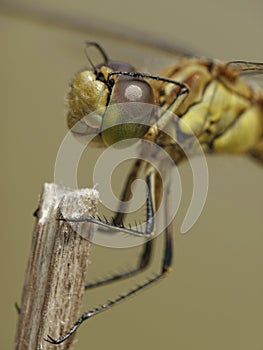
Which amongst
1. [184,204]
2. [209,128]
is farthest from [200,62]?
[184,204]

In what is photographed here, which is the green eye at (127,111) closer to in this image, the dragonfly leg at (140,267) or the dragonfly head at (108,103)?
the dragonfly head at (108,103)

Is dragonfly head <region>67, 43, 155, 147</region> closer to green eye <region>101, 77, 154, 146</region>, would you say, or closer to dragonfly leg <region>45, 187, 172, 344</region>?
green eye <region>101, 77, 154, 146</region>

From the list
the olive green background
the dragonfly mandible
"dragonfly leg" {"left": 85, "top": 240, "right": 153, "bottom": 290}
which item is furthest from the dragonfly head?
the olive green background

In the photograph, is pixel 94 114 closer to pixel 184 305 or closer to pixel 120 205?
pixel 120 205

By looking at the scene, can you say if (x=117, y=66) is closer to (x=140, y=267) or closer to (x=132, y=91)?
(x=132, y=91)

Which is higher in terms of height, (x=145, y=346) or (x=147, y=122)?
(x=147, y=122)

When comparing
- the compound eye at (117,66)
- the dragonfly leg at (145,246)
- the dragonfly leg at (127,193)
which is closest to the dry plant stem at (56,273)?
the compound eye at (117,66)

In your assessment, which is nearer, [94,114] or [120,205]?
[94,114]

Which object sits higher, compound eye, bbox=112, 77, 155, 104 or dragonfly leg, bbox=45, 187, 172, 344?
compound eye, bbox=112, 77, 155, 104
